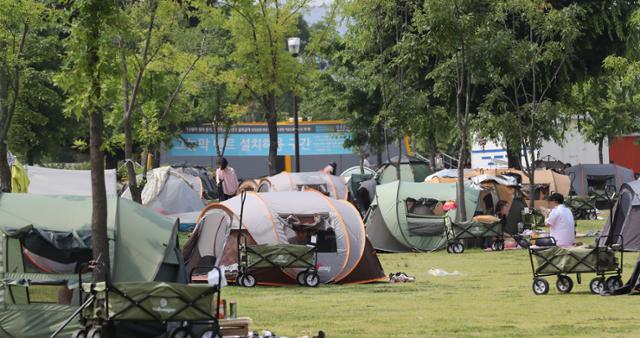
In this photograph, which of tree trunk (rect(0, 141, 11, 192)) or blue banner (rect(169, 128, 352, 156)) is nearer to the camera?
tree trunk (rect(0, 141, 11, 192))

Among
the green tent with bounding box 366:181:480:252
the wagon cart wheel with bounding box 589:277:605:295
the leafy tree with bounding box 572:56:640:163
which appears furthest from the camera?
the leafy tree with bounding box 572:56:640:163

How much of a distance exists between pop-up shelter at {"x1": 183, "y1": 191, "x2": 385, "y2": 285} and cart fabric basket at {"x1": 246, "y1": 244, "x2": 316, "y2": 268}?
0.49 meters

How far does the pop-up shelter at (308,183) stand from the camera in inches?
1382

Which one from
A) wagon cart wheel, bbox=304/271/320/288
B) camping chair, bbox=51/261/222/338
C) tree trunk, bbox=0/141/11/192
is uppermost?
tree trunk, bbox=0/141/11/192

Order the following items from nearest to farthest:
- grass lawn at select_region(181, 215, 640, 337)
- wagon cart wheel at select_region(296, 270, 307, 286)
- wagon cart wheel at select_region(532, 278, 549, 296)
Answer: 1. grass lawn at select_region(181, 215, 640, 337)
2. wagon cart wheel at select_region(532, 278, 549, 296)
3. wagon cart wheel at select_region(296, 270, 307, 286)

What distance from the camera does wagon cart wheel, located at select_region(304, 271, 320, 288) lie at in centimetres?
1939

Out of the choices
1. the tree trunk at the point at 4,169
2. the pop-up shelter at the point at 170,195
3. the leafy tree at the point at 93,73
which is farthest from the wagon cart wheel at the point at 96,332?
the pop-up shelter at the point at 170,195

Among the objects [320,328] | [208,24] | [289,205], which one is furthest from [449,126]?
[320,328]

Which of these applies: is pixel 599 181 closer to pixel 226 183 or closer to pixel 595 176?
pixel 595 176

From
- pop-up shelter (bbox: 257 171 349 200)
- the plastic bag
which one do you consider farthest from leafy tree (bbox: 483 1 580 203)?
the plastic bag

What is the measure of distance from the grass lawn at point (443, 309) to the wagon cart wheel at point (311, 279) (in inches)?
9.9

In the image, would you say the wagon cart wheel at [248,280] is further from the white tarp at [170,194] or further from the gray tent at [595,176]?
the gray tent at [595,176]

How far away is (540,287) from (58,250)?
7267 millimetres

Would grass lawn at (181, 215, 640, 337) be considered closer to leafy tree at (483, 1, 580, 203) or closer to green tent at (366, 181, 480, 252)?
green tent at (366, 181, 480, 252)
